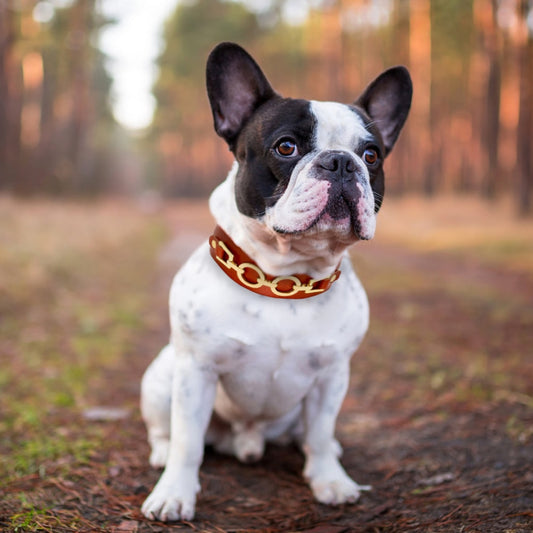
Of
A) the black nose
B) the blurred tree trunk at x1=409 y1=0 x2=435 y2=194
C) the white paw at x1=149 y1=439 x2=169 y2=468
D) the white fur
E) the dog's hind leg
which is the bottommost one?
the white paw at x1=149 y1=439 x2=169 y2=468

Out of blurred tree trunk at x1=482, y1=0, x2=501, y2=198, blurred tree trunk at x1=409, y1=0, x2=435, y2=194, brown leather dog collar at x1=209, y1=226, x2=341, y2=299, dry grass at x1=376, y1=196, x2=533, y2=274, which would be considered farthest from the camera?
blurred tree trunk at x1=409, y1=0, x2=435, y2=194

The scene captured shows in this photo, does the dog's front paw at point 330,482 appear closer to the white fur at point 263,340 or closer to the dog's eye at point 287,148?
the white fur at point 263,340

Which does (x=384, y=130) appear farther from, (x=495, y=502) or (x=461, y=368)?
(x=461, y=368)

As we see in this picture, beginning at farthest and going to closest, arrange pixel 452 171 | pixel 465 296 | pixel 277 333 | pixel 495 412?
pixel 452 171 < pixel 465 296 < pixel 495 412 < pixel 277 333

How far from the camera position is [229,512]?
94.6 inches

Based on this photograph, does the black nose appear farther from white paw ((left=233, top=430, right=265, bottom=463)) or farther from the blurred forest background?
the blurred forest background

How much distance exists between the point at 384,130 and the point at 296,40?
100 ft

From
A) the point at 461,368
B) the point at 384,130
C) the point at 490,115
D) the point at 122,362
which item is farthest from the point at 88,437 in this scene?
the point at 490,115

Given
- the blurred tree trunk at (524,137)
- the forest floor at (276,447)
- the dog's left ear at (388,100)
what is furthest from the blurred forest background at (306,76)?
the dog's left ear at (388,100)

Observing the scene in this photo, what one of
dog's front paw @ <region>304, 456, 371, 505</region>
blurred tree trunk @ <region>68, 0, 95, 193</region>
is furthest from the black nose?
blurred tree trunk @ <region>68, 0, 95, 193</region>

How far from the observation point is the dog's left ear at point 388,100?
2662mm

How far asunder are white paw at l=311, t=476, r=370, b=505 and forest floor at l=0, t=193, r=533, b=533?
4 centimetres

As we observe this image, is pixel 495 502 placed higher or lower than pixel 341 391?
lower

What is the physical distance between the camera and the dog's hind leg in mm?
2674
